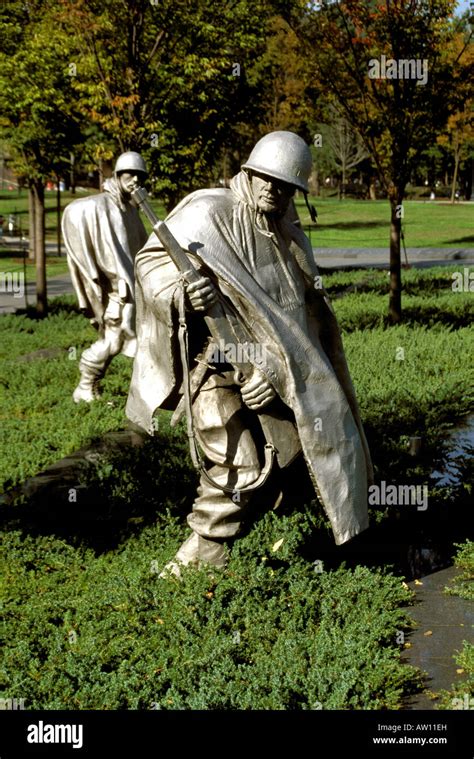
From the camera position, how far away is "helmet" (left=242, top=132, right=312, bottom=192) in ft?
16.5

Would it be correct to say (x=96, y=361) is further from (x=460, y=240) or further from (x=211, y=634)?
(x=460, y=240)

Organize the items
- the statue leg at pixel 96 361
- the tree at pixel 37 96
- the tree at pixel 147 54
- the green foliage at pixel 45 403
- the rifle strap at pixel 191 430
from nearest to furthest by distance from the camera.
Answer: the rifle strap at pixel 191 430
the green foliage at pixel 45 403
the statue leg at pixel 96 361
the tree at pixel 147 54
the tree at pixel 37 96

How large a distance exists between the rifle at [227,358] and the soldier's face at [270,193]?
47 centimetres

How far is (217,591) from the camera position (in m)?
5.54

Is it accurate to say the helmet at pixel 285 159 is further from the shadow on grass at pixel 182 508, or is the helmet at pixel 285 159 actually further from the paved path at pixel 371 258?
the paved path at pixel 371 258

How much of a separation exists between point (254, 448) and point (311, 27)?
11.4m

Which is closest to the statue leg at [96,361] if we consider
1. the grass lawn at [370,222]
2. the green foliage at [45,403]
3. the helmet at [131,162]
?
the green foliage at [45,403]

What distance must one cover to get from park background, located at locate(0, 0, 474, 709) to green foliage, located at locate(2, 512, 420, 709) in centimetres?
1

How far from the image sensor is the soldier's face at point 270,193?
17.1ft

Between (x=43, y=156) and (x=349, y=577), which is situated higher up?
(x=43, y=156)

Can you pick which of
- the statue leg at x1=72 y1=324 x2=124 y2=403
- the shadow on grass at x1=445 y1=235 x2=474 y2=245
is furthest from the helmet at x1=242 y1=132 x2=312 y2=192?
the shadow on grass at x1=445 y1=235 x2=474 y2=245

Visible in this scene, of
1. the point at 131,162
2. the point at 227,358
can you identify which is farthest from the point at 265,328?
the point at 131,162
